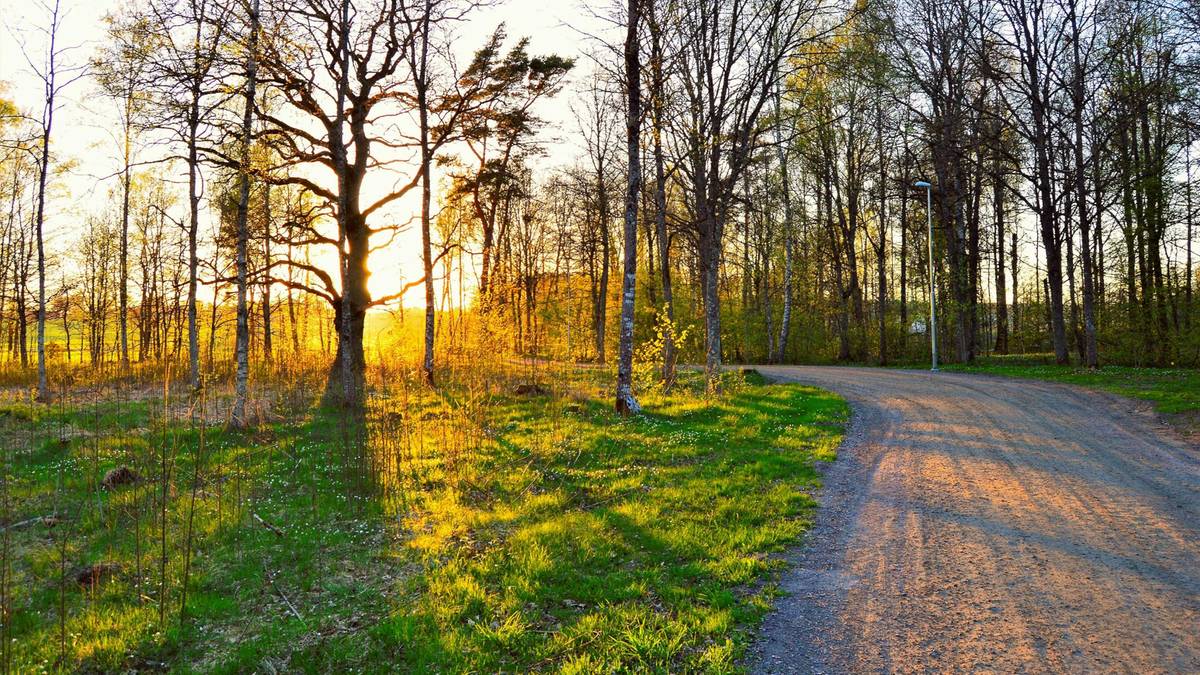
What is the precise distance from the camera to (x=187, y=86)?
36.1 ft

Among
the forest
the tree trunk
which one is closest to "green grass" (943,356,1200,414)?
Answer: the forest

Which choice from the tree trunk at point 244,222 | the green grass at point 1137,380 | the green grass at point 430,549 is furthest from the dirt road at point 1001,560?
the tree trunk at point 244,222

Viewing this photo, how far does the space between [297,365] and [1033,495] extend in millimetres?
17469

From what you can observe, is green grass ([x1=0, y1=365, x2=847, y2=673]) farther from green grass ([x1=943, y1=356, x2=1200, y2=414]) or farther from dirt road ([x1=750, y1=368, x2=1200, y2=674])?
green grass ([x1=943, y1=356, x2=1200, y2=414])

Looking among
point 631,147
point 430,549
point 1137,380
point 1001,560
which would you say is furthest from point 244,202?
point 1137,380

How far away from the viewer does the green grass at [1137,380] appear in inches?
434

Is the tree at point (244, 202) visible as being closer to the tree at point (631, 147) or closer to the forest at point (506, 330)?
the forest at point (506, 330)

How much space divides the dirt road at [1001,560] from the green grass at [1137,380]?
297cm

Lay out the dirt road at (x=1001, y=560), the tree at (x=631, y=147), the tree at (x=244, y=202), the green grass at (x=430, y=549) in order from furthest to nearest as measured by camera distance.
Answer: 1. the tree at (x=631, y=147)
2. the tree at (x=244, y=202)
3. the green grass at (x=430, y=549)
4. the dirt road at (x=1001, y=560)

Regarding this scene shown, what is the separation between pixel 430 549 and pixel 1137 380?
17.8m

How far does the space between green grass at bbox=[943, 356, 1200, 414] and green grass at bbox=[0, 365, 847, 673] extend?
7.61 meters

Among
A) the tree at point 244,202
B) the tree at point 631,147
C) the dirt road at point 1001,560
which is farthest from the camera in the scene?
the tree at point 631,147

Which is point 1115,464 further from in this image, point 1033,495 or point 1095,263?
point 1095,263

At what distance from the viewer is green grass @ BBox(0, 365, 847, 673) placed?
13.2ft
